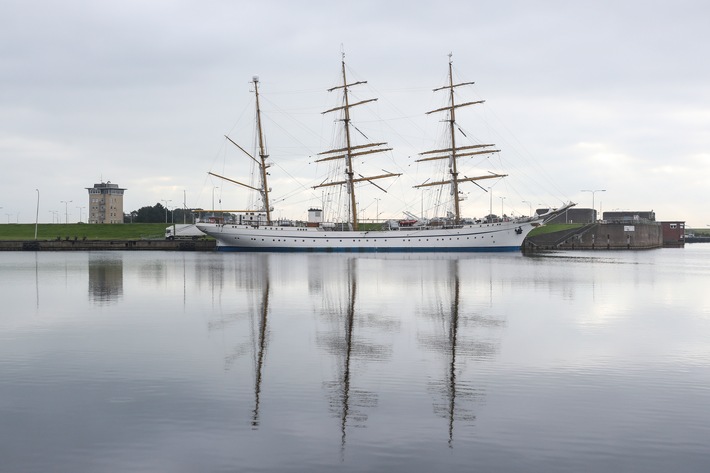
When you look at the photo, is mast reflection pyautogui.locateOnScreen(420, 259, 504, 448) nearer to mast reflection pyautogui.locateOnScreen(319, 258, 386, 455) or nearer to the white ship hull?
mast reflection pyautogui.locateOnScreen(319, 258, 386, 455)

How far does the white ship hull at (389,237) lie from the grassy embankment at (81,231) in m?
44.3

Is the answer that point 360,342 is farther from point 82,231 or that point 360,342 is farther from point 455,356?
point 82,231

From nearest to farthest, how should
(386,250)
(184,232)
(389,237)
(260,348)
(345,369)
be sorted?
(345,369)
(260,348)
(386,250)
(389,237)
(184,232)

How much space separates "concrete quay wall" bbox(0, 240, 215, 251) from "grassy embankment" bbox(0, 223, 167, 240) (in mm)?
29726

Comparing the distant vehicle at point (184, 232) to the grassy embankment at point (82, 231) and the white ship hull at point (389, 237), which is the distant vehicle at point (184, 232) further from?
the white ship hull at point (389, 237)

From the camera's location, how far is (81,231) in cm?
16575

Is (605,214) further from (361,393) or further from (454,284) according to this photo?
(361,393)

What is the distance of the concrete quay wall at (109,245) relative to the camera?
397 feet

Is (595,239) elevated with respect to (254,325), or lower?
elevated

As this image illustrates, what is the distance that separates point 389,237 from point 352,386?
337 feet

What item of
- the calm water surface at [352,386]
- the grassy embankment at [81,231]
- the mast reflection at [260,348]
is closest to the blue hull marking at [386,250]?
the grassy embankment at [81,231]

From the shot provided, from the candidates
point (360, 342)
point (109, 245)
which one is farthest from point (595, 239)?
point (360, 342)

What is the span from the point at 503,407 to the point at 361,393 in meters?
3.23

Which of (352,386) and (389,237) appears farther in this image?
(389,237)
